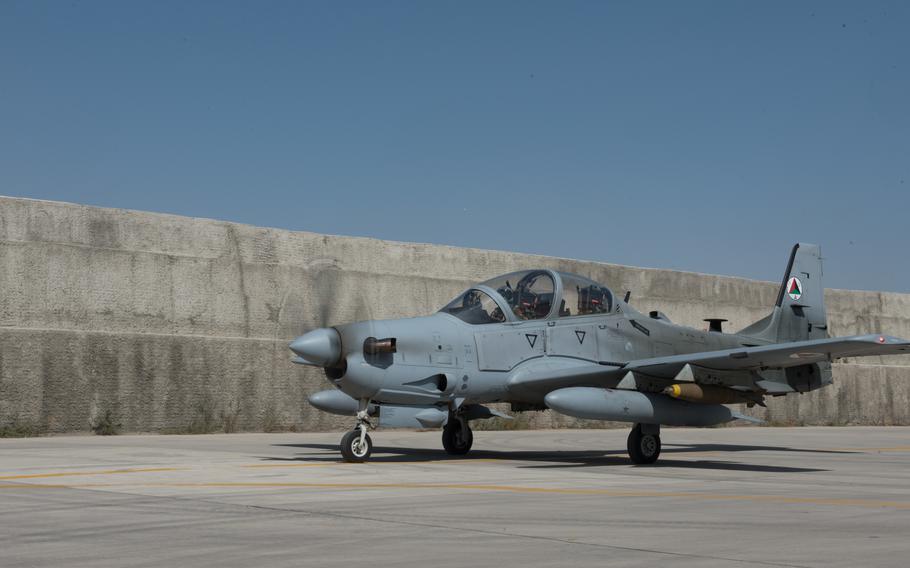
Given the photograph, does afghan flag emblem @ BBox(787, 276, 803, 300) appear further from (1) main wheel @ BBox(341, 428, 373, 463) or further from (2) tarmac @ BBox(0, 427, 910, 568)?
(1) main wheel @ BBox(341, 428, 373, 463)

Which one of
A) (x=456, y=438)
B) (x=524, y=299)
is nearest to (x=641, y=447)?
(x=524, y=299)

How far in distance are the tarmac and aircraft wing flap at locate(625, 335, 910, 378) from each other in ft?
4.67

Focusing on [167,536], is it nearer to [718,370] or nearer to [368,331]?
[368,331]

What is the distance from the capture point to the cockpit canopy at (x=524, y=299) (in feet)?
48.8

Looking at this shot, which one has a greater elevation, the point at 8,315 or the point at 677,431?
the point at 8,315

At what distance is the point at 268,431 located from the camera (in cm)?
2259

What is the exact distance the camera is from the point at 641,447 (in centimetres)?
1477

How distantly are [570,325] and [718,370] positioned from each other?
89.6 inches

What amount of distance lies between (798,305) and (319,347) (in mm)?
11156

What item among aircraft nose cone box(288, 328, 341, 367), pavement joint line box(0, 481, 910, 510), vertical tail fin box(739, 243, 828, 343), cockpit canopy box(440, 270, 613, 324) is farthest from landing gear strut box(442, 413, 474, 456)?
vertical tail fin box(739, 243, 828, 343)

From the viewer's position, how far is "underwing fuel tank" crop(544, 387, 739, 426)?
44.6ft

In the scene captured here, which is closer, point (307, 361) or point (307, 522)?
point (307, 522)

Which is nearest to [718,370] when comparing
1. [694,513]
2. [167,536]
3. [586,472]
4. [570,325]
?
[570,325]

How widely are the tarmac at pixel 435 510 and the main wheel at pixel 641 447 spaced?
0.36m
